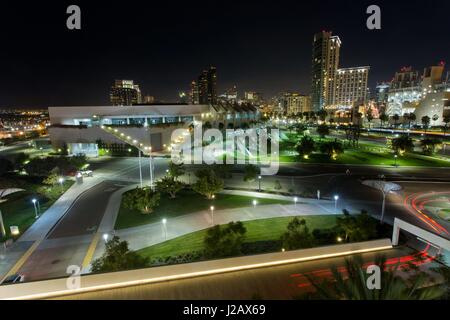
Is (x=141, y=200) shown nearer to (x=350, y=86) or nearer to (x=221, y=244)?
(x=221, y=244)

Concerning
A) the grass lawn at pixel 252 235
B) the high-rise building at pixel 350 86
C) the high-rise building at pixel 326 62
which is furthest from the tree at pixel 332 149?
the high-rise building at pixel 326 62

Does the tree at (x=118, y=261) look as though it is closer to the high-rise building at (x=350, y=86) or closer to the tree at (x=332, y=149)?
the tree at (x=332, y=149)

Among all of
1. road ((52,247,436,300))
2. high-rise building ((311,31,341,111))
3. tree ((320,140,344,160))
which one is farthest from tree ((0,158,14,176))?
high-rise building ((311,31,341,111))

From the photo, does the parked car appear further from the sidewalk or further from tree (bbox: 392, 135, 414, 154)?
tree (bbox: 392, 135, 414, 154)

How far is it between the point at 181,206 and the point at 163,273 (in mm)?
14580

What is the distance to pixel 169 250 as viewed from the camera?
57.2ft

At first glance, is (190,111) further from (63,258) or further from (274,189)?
(63,258)

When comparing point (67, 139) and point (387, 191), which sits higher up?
point (67, 139)

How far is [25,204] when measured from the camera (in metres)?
25.3

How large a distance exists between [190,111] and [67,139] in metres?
27.2

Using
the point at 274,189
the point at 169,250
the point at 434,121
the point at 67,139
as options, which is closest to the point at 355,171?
the point at 274,189

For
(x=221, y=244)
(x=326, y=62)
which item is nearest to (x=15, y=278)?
(x=221, y=244)

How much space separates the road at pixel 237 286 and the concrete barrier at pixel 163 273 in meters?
0.20

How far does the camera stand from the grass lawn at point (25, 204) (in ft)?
70.5
